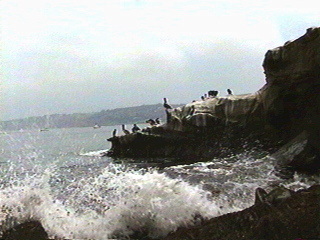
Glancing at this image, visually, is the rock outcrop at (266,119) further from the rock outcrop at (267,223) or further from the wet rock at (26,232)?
the wet rock at (26,232)

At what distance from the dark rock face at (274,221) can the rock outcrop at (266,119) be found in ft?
30.5

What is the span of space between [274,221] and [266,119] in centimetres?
1809

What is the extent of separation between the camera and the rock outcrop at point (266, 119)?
62.1ft

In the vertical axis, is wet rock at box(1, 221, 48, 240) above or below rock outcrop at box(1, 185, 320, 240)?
below

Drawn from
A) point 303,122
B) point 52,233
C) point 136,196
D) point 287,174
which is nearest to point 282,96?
point 303,122

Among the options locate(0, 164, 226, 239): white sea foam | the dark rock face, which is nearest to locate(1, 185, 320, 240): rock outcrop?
the dark rock face

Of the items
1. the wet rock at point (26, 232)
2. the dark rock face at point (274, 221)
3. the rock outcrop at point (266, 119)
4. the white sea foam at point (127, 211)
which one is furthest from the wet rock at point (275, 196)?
the rock outcrop at point (266, 119)

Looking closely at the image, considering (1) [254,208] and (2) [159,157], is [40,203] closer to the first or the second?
(1) [254,208]

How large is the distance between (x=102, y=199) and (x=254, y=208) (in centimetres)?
811

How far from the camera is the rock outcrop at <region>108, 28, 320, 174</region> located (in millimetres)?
18922

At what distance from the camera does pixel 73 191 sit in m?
18.3

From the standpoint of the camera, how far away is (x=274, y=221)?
6.57 m

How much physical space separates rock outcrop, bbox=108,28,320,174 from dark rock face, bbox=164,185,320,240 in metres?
9.31

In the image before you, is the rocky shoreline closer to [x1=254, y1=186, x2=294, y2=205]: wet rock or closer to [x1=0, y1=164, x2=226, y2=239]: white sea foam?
[x1=254, y1=186, x2=294, y2=205]: wet rock
